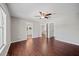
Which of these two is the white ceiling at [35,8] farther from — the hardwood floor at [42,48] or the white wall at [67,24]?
the hardwood floor at [42,48]

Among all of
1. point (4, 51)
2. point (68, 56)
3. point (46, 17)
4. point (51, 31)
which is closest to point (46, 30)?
point (51, 31)

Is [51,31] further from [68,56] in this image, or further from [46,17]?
[68,56]

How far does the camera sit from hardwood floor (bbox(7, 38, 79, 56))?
236 centimetres

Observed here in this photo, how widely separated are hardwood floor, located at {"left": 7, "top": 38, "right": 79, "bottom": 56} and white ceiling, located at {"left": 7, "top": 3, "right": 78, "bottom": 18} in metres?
0.57

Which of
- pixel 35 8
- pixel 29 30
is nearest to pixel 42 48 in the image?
pixel 29 30

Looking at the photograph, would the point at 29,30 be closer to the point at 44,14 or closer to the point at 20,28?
the point at 20,28

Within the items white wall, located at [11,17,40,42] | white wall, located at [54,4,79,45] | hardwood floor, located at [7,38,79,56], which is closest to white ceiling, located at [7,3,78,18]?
white wall, located at [54,4,79,45]

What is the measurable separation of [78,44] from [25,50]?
1080 mm

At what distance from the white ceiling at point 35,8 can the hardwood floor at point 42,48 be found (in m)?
0.57

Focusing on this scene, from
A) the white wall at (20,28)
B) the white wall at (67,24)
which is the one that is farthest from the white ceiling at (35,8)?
the white wall at (20,28)

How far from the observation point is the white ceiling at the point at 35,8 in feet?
7.57

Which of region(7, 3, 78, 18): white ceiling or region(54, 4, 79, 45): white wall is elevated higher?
region(7, 3, 78, 18): white ceiling

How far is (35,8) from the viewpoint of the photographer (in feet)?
7.77

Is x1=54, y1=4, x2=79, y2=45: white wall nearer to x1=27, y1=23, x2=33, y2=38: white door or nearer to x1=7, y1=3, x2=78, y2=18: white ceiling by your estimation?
x1=7, y1=3, x2=78, y2=18: white ceiling
